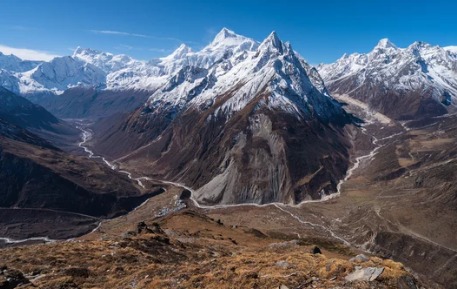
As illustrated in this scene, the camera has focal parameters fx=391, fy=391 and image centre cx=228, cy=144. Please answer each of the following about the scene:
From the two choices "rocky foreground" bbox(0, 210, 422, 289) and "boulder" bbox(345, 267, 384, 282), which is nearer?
"boulder" bbox(345, 267, 384, 282)

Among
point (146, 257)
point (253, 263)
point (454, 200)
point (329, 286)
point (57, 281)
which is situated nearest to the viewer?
point (329, 286)

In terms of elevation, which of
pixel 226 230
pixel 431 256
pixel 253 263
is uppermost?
pixel 253 263

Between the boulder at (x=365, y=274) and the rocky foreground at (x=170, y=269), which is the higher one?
the boulder at (x=365, y=274)

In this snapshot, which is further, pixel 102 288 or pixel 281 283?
pixel 102 288

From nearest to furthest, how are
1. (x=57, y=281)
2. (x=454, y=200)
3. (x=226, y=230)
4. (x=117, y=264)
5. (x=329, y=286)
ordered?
(x=329, y=286), (x=57, y=281), (x=117, y=264), (x=226, y=230), (x=454, y=200)

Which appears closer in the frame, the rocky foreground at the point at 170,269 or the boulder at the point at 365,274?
the boulder at the point at 365,274

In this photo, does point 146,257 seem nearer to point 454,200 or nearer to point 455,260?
point 455,260

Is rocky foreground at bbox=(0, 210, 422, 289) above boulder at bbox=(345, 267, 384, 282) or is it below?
below

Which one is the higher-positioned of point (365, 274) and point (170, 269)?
point (365, 274)

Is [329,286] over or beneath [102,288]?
over

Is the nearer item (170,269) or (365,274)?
(365,274)

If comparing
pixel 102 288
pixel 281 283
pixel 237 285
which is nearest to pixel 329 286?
pixel 281 283
